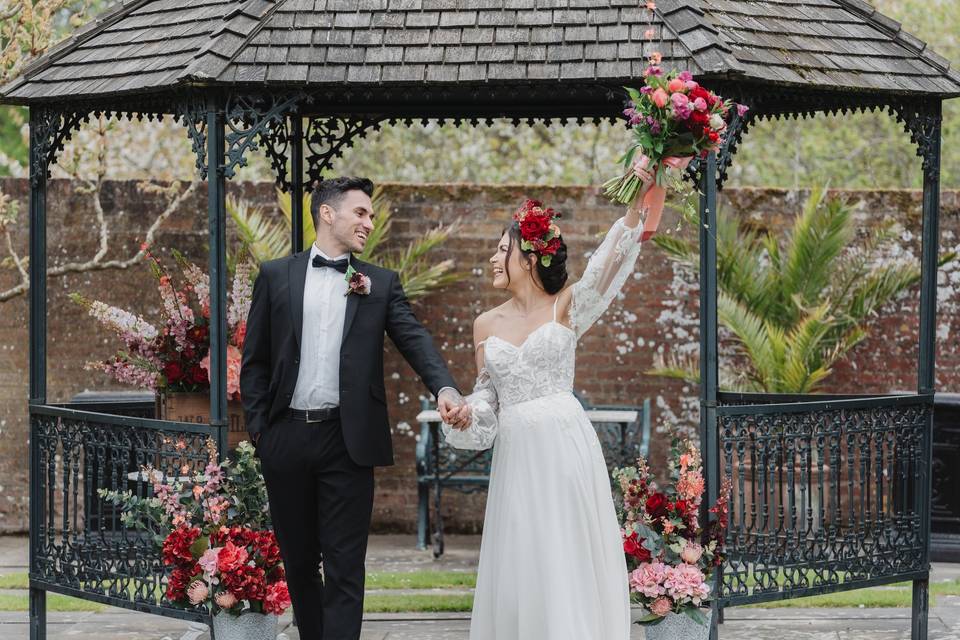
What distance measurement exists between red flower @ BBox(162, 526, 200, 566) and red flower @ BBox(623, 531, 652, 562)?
195cm

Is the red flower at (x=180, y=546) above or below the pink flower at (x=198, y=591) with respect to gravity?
above

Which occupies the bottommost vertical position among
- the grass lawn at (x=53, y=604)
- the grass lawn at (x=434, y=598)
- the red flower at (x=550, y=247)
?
the grass lawn at (x=53, y=604)

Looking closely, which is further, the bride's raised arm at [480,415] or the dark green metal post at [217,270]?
the dark green metal post at [217,270]

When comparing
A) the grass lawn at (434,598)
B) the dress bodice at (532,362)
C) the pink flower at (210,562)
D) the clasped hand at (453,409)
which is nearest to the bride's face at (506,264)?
the dress bodice at (532,362)

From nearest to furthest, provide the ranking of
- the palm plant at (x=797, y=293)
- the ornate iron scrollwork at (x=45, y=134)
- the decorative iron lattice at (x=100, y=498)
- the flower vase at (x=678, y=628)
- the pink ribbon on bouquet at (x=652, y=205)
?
the pink ribbon on bouquet at (x=652, y=205) → the flower vase at (x=678, y=628) → the decorative iron lattice at (x=100, y=498) → the ornate iron scrollwork at (x=45, y=134) → the palm plant at (x=797, y=293)

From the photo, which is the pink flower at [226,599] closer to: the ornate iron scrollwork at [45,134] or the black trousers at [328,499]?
the black trousers at [328,499]

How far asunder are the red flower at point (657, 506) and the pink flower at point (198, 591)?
2013 mm

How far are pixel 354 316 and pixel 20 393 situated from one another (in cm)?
541

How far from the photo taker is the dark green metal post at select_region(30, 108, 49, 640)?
726cm

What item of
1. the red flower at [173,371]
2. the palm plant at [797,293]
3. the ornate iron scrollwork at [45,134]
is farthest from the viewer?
the palm plant at [797,293]

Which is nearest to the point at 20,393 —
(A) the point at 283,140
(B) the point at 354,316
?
(A) the point at 283,140

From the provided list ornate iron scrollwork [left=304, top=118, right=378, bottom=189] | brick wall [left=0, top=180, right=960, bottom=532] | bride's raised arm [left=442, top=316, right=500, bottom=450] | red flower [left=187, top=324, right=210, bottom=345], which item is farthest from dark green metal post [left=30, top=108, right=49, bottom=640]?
brick wall [left=0, top=180, right=960, bottom=532]

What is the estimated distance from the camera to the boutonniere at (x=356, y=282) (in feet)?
19.2

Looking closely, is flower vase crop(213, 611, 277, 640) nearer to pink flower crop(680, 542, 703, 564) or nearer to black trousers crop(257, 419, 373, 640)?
black trousers crop(257, 419, 373, 640)
